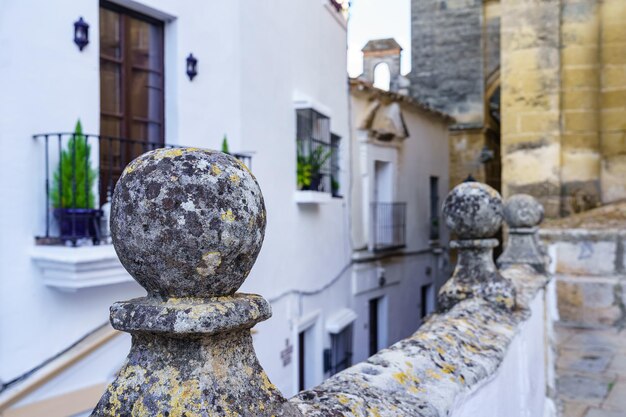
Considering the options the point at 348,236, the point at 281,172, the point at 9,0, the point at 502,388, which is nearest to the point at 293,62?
the point at 281,172

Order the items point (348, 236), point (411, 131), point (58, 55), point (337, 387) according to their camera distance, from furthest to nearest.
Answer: point (411, 131), point (348, 236), point (58, 55), point (337, 387)

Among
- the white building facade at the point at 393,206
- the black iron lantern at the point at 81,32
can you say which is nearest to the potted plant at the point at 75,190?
the black iron lantern at the point at 81,32

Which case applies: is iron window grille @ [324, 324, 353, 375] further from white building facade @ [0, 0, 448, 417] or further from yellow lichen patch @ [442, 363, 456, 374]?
yellow lichen patch @ [442, 363, 456, 374]

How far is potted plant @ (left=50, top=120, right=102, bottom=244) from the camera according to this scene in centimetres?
479

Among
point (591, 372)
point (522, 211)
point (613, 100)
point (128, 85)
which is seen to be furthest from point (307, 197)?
point (591, 372)

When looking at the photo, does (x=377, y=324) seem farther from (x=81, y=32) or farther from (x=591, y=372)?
(x=81, y=32)

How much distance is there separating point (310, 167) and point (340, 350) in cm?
336

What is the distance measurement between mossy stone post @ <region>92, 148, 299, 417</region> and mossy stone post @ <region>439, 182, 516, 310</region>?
2298 millimetres

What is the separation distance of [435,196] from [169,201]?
15.2 metres

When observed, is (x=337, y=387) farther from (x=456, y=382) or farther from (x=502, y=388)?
(x=502, y=388)

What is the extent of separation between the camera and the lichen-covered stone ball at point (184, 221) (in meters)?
1.05

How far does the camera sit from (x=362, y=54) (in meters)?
17.2

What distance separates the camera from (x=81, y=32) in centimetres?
509

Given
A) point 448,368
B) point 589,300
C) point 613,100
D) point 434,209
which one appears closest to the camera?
point 448,368
